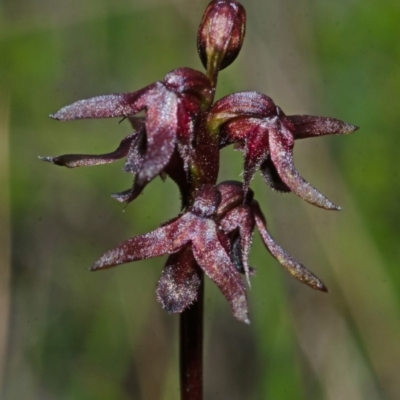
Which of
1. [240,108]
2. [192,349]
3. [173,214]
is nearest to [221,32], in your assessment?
[240,108]

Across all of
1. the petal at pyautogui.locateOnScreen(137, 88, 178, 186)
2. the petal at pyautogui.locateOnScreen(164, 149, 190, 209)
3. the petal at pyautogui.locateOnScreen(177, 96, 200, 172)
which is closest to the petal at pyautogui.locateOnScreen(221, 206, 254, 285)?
the petal at pyautogui.locateOnScreen(164, 149, 190, 209)

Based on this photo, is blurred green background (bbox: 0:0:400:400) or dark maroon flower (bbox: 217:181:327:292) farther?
blurred green background (bbox: 0:0:400:400)

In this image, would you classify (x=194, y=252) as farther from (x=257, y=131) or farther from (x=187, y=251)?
(x=257, y=131)

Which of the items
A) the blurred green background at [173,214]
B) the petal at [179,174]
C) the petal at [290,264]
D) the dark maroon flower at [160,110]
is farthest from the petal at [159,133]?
the blurred green background at [173,214]

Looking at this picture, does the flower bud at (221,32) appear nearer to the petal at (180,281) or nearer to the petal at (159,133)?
the petal at (159,133)

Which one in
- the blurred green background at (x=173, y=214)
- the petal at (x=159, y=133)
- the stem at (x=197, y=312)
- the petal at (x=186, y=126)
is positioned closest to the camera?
the petal at (x=159, y=133)

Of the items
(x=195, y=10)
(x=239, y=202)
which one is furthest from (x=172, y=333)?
(x=239, y=202)

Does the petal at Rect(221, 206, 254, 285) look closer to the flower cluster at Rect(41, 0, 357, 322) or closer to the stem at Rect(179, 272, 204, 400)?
the flower cluster at Rect(41, 0, 357, 322)

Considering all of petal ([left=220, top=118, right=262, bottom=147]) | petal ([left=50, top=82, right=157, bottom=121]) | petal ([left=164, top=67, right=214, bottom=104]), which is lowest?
petal ([left=220, top=118, right=262, bottom=147])
